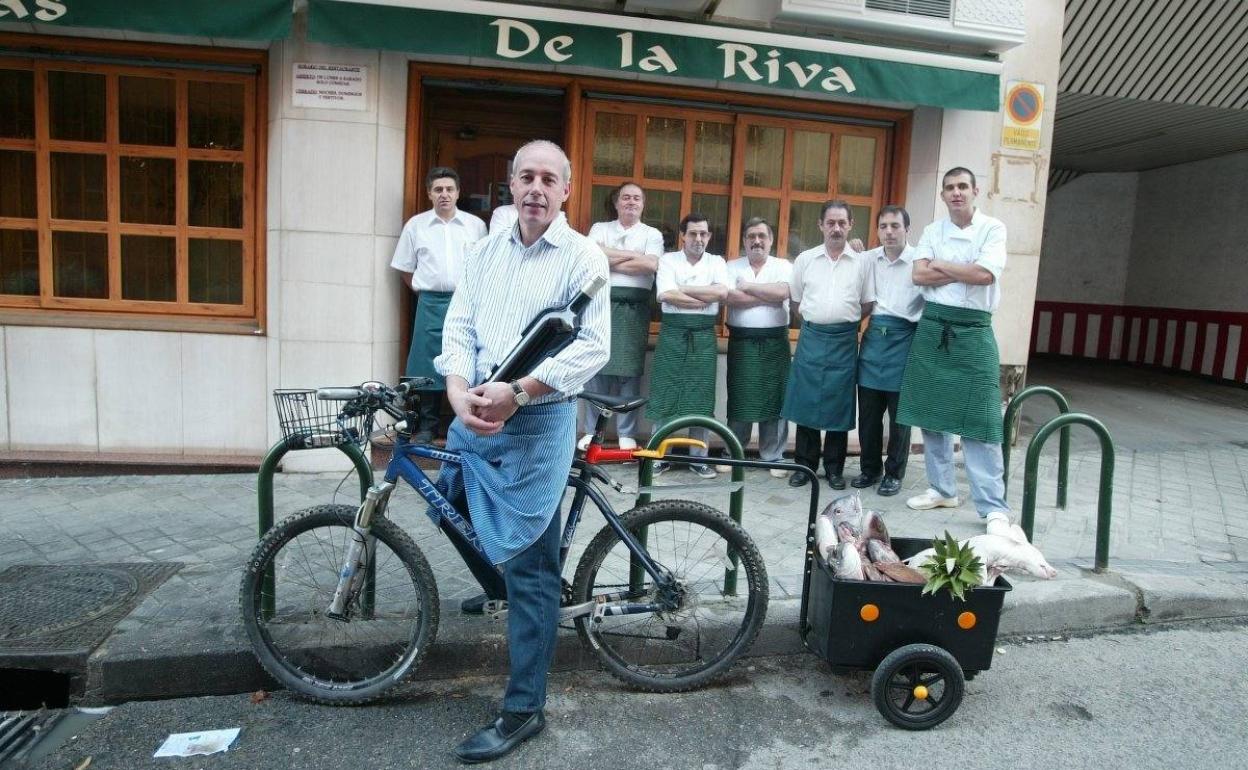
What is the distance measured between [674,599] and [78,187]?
5.47m

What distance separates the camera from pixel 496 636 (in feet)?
12.0

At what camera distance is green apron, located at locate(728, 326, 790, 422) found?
6.32 meters

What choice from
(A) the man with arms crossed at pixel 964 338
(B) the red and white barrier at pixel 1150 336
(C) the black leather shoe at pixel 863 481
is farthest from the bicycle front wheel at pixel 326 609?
(B) the red and white barrier at pixel 1150 336

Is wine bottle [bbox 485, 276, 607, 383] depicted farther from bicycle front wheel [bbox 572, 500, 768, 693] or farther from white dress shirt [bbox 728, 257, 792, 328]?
white dress shirt [bbox 728, 257, 792, 328]

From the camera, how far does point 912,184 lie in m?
7.09

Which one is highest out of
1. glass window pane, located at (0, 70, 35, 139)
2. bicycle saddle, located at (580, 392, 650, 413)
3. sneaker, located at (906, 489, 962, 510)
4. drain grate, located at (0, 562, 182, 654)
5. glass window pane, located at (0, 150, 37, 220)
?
glass window pane, located at (0, 70, 35, 139)

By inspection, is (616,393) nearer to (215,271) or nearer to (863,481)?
(863,481)

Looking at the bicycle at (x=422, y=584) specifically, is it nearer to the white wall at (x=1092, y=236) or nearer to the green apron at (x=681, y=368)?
the green apron at (x=681, y=368)

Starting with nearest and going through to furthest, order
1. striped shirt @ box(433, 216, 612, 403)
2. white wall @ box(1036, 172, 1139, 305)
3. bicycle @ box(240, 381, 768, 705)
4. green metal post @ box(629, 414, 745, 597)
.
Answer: striped shirt @ box(433, 216, 612, 403), bicycle @ box(240, 381, 768, 705), green metal post @ box(629, 414, 745, 597), white wall @ box(1036, 172, 1139, 305)

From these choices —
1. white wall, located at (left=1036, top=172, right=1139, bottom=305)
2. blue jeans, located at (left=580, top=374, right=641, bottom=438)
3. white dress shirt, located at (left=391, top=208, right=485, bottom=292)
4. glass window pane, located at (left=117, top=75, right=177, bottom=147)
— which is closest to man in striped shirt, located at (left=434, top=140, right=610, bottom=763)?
white dress shirt, located at (left=391, top=208, right=485, bottom=292)

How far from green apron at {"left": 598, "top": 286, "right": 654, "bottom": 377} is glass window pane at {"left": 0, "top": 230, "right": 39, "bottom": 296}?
415 centimetres

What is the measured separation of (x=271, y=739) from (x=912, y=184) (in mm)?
6108

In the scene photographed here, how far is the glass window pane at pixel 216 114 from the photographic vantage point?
623 cm

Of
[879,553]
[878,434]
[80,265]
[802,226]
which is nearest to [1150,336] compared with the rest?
[802,226]
